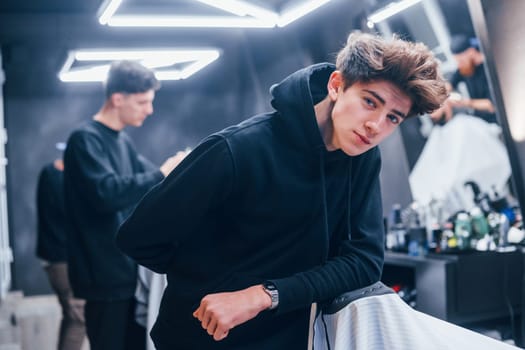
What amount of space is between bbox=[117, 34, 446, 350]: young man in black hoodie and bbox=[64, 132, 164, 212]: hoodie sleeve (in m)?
1.02

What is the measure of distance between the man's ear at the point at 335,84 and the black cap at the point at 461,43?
2.33 meters

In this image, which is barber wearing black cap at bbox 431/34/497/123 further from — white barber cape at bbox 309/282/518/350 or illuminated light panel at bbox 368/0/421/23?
white barber cape at bbox 309/282/518/350

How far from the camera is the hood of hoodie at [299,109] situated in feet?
4.60

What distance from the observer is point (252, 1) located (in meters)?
2.77

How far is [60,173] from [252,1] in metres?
3.44

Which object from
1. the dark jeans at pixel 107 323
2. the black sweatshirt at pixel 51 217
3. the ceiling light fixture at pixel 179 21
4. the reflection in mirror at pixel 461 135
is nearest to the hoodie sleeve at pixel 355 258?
the dark jeans at pixel 107 323

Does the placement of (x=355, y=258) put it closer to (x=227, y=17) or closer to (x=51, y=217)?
(x=227, y=17)

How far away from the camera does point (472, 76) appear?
358 cm

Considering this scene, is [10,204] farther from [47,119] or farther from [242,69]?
[242,69]

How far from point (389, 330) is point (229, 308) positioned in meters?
0.32

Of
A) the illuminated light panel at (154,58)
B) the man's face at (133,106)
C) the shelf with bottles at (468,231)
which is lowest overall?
the shelf with bottles at (468,231)

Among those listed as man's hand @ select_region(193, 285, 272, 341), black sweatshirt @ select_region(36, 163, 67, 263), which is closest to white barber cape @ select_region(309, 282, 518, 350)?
man's hand @ select_region(193, 285, 272, 341)

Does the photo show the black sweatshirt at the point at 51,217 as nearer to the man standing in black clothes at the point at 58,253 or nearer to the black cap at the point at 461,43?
the man standing in black clothes at the point at 58,253

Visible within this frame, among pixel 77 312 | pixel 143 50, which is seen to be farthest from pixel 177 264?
pixel 143 50
